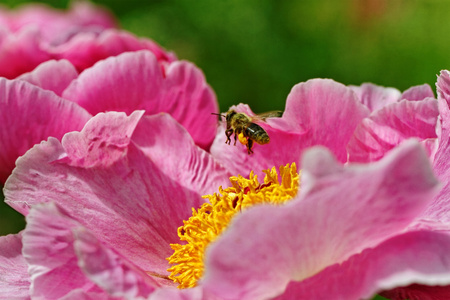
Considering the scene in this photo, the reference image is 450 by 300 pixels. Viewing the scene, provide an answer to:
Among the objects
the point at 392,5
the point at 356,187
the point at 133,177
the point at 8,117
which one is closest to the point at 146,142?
the point at 133,177

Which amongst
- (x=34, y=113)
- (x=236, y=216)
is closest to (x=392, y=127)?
(x=236, y=216)

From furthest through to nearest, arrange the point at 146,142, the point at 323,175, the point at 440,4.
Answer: the point at 440,4
the point at 146,142
the point at 323,175

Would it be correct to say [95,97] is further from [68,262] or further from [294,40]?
[294,40]

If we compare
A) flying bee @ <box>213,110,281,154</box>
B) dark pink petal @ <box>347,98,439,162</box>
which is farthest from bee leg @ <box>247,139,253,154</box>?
dark pink petal @ <box>347,98,439,162</box>

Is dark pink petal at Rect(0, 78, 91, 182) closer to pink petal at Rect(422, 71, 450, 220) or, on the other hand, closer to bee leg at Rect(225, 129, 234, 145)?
bee leg at Rect(225, 129, 234, 145)

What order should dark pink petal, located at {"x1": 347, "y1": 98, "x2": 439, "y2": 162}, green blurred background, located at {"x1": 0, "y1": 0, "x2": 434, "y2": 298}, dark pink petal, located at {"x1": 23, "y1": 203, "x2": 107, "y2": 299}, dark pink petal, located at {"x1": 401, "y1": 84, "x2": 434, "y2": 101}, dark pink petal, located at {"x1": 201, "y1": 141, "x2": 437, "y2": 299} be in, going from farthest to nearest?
1. green blurred background, located at {"x1": 0, "y1": 0, "x2": 434, "y2": 298}
2. dark pink petal, located at {"x1": 401, "y1": 84, "x2": 434, "y2": 101}
3. dark pink petal, located at {"x1": 347, "y1": 98, "x2": 439, "y2": 162}
4. dark pink petal, located at {"x1": 23, "y1": 203, "x2": 107, "y2": 299}
5. dark pink petal, located at {"x1": 201, "y1": 141, "x2": 437, "y2": 299}

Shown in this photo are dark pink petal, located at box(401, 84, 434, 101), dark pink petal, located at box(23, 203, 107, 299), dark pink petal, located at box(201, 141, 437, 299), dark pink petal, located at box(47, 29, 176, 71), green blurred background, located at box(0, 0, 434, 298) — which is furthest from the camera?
green blurred background, located at box(0, 0, 434, 298)

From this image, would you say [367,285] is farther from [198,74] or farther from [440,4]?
[440,4]
